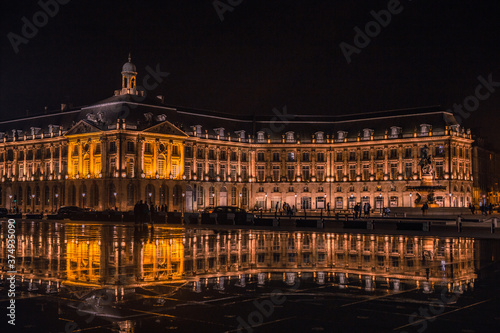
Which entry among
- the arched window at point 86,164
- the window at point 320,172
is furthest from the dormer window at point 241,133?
the arched window at point 86,164

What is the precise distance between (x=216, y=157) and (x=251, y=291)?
96.1 meters

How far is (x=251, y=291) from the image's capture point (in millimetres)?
12508

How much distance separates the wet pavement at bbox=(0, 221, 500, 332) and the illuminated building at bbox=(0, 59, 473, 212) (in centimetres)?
7310

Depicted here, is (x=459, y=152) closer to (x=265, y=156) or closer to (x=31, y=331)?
(x=265, y=156)

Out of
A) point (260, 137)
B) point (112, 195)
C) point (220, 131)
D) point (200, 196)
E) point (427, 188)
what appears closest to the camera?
point (427, 188)

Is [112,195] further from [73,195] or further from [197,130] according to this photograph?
[197,130]

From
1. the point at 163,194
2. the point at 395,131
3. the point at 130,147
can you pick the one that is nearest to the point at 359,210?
the point at 163,194

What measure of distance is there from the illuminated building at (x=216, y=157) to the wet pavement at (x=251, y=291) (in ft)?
240

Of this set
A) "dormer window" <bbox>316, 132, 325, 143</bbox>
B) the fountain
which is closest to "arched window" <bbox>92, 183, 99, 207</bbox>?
"dormer window" <bbox>316, 132, 325, 143</bbox>

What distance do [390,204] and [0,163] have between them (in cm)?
7178

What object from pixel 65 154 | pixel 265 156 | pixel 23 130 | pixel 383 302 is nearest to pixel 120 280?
pixel 383 302

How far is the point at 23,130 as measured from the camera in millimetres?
113250

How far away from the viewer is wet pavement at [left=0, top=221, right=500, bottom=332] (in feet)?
31.2

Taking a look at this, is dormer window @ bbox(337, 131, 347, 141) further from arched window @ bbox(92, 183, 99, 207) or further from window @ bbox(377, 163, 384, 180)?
arched window @ bbox(92, 183, 99, 207)
